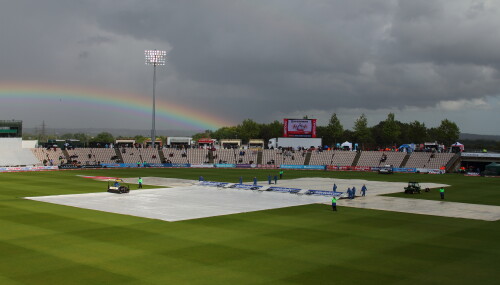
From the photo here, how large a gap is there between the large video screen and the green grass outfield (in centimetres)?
8185

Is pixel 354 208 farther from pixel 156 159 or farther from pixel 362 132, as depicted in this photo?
pixel 362 132

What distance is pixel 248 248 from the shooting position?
75.7 feet

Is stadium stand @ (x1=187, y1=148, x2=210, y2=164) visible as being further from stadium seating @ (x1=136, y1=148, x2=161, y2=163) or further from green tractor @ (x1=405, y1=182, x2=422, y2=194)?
green tractor @ (x1=405, y1=182, x2=422, y2=194)

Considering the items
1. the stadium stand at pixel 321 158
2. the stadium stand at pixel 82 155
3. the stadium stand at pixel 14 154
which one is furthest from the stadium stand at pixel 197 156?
the stadium stand at pixel 14 154

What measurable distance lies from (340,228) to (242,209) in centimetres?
1023

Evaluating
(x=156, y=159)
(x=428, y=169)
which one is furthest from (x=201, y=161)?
(x=428, y=169)

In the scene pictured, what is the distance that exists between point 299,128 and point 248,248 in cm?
9571

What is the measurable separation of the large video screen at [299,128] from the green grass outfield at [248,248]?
81851 millimetres

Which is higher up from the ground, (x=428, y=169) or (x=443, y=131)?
(x=443, y=131)

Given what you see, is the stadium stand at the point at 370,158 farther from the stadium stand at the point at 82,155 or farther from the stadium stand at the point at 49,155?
the stadium stand at the point at 49,155

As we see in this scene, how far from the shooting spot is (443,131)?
152875 millimetres

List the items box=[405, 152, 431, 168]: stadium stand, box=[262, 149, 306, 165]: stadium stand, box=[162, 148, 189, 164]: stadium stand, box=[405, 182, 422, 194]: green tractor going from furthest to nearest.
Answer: box=[162, 148, 189, 164]: stadium stand → box=[262, 149, 306, 165]: stadium stand → box=[405, 152, 431, 168]: stadium stand → box=[405, 182, 422, 194]: green tractor

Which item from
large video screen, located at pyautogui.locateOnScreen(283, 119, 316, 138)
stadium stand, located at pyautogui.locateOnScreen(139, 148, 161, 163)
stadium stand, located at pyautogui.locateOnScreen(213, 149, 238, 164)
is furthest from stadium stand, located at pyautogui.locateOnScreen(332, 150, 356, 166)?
stadium stand, located at pyautogui.locateOnScreen(139, 148, 161, 163)

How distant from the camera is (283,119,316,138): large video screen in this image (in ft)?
384
